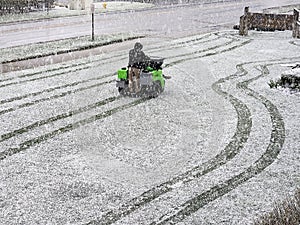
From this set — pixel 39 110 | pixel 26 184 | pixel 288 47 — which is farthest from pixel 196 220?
pixel 288 47

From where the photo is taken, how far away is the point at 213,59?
16.6m

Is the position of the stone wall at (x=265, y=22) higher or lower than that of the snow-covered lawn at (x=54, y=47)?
higher

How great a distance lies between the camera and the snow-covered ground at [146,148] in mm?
6805

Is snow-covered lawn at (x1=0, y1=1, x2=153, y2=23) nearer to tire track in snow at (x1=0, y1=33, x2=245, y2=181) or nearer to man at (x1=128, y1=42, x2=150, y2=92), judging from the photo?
man at (x1=128, y1=42, x2=150, y2=92)

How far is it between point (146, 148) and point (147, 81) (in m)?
3.26

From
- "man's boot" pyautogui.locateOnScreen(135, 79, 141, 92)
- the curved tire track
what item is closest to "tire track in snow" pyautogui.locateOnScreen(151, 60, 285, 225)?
the curved tire track

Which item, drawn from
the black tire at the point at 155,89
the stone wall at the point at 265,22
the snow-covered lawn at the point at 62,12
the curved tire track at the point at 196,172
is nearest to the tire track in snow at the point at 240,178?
the curved tire track at the point at 196,172

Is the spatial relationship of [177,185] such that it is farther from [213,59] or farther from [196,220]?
[213,59]

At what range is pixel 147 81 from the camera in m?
11.7

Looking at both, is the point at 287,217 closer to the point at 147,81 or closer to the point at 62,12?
the point at 147,81

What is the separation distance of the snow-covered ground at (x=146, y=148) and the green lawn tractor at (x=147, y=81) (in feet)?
1.09

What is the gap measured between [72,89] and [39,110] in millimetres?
1953

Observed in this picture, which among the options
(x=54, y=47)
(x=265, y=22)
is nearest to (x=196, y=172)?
(x=54, y=47)

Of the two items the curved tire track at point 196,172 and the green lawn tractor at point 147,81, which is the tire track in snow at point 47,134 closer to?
the curved tire track at point 196,172
